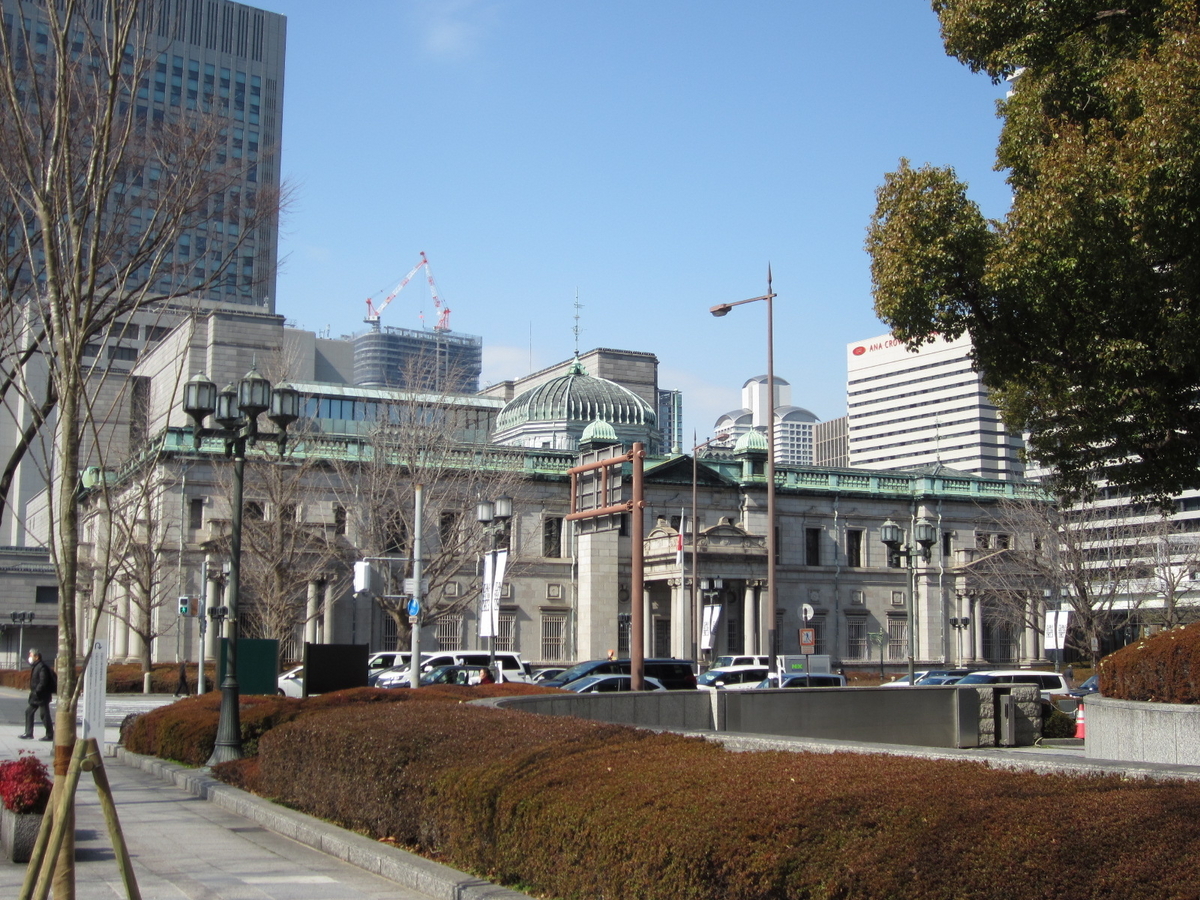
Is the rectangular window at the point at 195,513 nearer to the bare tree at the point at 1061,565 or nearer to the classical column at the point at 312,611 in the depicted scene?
the classical column at the point at 312,611

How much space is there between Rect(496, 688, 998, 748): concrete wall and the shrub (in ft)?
38.2

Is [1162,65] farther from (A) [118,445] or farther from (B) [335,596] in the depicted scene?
(A) [118,445]

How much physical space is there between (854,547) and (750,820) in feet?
222

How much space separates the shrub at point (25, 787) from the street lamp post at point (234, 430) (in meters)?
6.30

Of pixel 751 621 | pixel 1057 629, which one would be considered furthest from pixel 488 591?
pixel 751 621

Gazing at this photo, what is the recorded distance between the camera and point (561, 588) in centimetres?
6606

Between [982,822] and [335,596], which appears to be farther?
[335,596]

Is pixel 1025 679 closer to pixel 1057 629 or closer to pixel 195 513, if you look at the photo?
pixel 1057 629

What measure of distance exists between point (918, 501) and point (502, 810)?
68.2 metres

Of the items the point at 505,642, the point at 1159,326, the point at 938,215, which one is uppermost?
the point at 938,215

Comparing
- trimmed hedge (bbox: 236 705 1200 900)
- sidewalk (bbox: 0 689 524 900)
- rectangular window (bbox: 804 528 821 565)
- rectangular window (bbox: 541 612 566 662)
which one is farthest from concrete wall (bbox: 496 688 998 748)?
rectangular window (bbox: 804 528 821 565)

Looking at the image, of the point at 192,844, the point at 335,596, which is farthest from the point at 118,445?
the point at 192,844

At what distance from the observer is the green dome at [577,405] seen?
81312 millimetres

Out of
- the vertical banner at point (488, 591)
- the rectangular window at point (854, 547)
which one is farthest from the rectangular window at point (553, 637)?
the vertical banner at point (488, 591)
